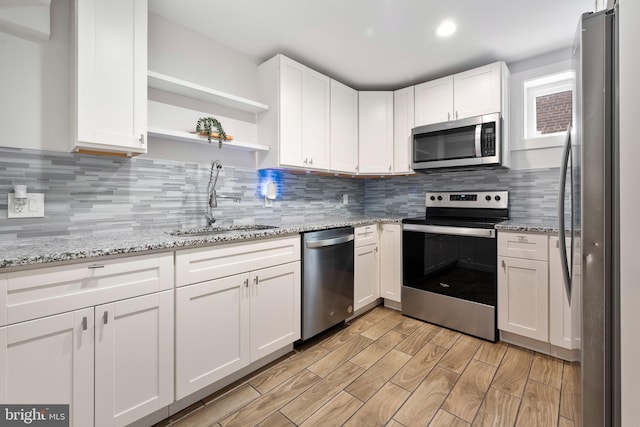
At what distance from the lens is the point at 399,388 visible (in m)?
1.72

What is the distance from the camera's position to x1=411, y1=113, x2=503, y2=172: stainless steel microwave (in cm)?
238

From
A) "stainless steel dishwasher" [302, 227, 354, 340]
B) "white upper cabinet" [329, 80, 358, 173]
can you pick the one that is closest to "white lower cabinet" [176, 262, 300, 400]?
"stainless steel dishwasher" [302, 227, 354, 340]

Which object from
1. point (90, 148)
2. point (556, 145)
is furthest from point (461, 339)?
point (90, 148)

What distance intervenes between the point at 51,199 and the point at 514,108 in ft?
11.6

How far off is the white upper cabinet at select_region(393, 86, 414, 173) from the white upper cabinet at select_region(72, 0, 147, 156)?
231 centimetres

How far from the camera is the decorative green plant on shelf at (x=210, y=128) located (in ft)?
6.64

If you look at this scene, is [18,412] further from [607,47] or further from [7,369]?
[607,47]

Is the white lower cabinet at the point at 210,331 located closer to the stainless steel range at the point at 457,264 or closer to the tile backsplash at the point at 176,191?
the tile backsplash at the point at 176,191

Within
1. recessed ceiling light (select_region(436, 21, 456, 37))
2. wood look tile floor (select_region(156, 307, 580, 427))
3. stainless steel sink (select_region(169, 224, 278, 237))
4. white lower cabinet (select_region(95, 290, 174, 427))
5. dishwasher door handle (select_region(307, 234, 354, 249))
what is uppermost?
recessed ceiling light (select_region(436, 21, 456, 37))

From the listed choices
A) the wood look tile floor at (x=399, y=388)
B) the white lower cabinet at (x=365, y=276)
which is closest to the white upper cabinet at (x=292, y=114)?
the white lower cabinet at (x=365, y=276)

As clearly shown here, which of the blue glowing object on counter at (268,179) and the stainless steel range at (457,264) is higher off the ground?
the blue glowing object on counter at (268,179)

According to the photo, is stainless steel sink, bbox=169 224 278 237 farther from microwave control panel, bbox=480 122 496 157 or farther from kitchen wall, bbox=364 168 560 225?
microwave control panel, bbox=480 122 496 157

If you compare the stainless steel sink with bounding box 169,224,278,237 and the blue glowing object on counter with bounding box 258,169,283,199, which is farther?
the blue glowing object on counter with bounding box 258,169,283,199

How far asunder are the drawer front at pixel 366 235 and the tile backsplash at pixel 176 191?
23.8 inches
